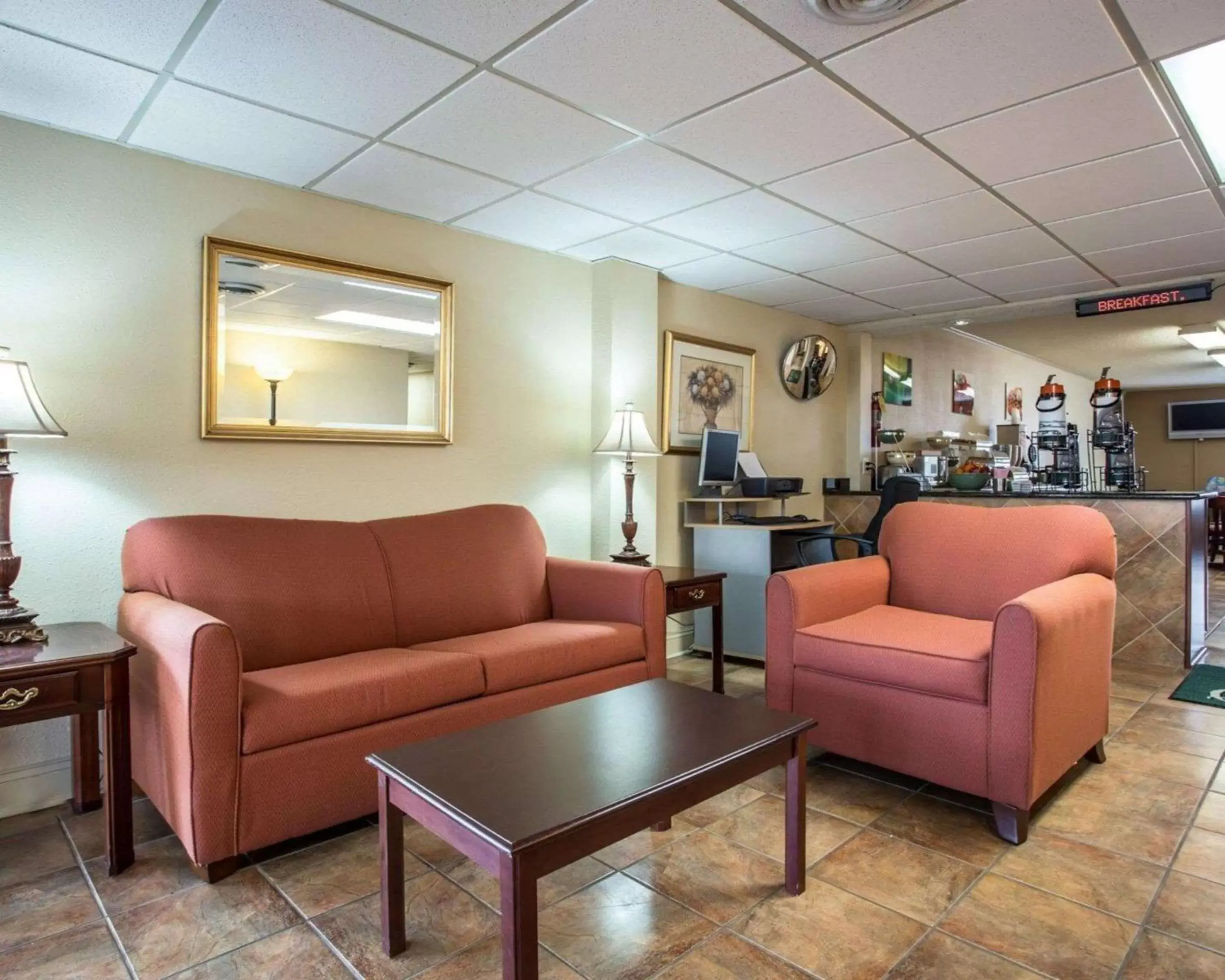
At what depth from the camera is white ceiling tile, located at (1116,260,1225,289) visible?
439cm

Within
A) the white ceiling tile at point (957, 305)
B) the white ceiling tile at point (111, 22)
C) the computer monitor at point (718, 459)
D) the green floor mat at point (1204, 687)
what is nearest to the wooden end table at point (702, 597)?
the computer monitor at point (718, 459)

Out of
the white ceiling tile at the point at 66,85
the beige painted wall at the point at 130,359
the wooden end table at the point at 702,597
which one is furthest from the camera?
the wooden end table at the point at 702,597

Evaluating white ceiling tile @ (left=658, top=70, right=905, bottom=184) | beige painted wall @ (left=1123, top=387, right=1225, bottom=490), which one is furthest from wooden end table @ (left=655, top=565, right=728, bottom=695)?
beige painted wall @ (left=1123, top=387, right=1225, bottom=490)

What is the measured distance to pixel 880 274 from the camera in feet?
15.1

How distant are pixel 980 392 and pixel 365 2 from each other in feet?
26.0

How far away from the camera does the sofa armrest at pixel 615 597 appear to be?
3.27m

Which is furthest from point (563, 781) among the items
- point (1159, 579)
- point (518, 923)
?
point (1159, 579)

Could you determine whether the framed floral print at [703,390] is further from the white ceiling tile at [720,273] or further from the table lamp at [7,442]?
the table lamp at [7,442]

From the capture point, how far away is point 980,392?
837 cm

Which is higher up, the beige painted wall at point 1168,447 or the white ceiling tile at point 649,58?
the white ceiling tile at point 649,58

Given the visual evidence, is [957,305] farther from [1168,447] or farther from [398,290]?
[1168,447]

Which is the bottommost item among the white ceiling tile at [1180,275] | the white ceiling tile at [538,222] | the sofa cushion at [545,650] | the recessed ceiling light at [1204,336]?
the sofa cushion at [545,650]

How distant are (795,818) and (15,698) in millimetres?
2084

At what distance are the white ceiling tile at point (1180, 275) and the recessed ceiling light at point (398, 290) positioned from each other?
405cm
